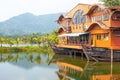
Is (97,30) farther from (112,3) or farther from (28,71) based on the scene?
(112,3)

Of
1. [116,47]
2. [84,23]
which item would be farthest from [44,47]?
[116,47]

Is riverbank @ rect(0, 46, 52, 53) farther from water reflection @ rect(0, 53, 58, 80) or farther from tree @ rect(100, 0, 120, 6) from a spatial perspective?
water reflection @ rect(0, 53, 58, 80)

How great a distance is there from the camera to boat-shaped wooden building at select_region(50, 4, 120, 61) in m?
26.7

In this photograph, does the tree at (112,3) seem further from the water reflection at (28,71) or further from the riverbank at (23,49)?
the water reflection at (28,71)

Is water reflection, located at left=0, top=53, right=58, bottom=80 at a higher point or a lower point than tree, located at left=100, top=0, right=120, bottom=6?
lower

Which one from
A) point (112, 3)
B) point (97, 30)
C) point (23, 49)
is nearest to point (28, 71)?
point (97, 30)

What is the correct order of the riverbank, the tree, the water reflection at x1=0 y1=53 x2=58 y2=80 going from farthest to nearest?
1. the riverbank
2. the tree
3. the water reflection at x1=0 y1=53 x2=58 y2=80

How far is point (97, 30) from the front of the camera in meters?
29.2

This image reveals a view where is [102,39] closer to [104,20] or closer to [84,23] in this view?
[104,20]

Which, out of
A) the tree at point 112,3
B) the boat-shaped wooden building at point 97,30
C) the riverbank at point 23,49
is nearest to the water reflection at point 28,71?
the boat-shaped wooden building at point 97,30

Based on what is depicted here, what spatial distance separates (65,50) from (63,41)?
307 cm

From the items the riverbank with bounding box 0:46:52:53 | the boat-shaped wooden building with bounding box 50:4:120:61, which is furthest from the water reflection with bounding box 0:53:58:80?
the riverbank with bounding box 0:46:52:53

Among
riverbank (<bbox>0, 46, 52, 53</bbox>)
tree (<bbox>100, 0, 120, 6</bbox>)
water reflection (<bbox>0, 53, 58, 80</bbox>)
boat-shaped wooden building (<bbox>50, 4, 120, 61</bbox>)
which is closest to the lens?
water reflection (<bbox>0, 53, 58, 80</bbox>)

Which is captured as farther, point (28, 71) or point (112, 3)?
point (112, 3)
